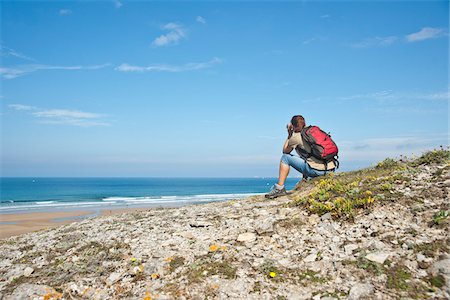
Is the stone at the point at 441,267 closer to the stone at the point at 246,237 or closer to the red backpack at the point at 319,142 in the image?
the stone at the point at 246,237

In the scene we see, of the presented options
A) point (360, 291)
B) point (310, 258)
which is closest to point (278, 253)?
point (310, 258)

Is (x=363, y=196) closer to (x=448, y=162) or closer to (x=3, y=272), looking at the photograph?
(x=448, y=162)

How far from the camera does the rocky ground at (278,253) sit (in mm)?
5129

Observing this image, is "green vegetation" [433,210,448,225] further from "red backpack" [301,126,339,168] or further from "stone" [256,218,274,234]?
"red backpack" [301,126,339,168]

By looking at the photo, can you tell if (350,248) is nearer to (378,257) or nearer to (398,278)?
(378,257)

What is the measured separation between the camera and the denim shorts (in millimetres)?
10734

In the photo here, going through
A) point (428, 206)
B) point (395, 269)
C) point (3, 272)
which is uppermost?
point (428, 206)

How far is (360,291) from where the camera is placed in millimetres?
4789

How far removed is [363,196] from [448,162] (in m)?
3.49

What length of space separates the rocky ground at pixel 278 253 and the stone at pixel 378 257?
0.02m

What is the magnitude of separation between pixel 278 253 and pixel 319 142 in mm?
4845

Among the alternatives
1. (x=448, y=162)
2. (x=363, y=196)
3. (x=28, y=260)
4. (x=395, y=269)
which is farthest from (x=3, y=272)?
(x=448, y=162)

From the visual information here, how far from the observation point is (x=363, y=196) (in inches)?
314

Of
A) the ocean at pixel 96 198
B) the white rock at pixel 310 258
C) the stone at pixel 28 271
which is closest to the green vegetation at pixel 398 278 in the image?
the white rock at pixel 310 258
